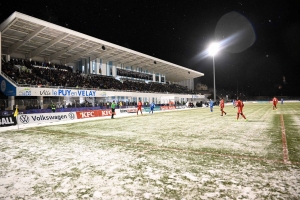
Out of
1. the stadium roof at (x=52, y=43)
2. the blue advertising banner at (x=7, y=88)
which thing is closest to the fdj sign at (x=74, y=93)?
the blue advertising banner at (x=7, y=88)

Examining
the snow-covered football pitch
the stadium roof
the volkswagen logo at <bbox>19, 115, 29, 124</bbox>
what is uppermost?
the stadium roof

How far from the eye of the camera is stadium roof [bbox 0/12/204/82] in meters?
22.9

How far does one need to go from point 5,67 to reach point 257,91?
106 metres

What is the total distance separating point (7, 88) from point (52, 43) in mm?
9547

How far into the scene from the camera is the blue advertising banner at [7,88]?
2159 centimetres

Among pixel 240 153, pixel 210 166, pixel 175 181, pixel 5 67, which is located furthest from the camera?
pixel 5 67

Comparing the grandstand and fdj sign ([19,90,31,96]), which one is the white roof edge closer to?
the grandstand

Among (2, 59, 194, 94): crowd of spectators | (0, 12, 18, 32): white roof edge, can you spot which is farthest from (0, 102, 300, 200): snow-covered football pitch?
(2, 59, 194, 94): crowd of spectators

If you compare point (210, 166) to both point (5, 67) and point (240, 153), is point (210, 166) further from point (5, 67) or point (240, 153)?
point (5, 67)

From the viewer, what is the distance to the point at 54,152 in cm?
636

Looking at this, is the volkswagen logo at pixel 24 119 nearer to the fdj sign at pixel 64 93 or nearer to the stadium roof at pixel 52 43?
the fdj sign at pixel 64 93

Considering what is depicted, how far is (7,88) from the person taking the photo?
22.2 metres

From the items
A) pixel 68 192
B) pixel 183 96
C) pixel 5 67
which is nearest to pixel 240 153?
pixel 68 192

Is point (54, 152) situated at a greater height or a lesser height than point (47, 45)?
lesser
